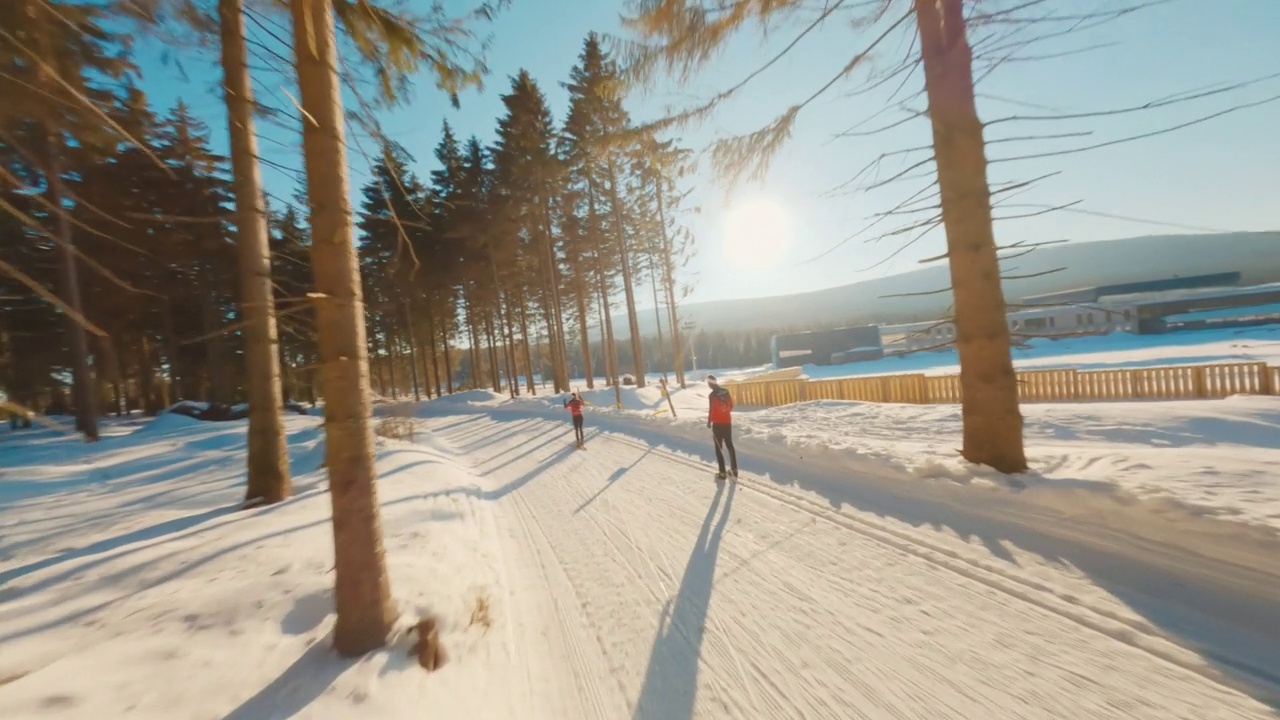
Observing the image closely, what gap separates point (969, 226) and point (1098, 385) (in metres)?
9.49

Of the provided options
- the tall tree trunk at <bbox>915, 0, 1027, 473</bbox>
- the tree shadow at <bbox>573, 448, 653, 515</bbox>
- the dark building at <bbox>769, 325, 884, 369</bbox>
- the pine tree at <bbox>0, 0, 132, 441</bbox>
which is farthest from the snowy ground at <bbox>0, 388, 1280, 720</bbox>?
the dark building at <bbox>769, 325, 884, 369</bbox>

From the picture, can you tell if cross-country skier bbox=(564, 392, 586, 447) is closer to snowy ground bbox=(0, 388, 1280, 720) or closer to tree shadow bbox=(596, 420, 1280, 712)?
snowy ground bbox=(0, 388, 1280, 720)

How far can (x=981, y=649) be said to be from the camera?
305cm

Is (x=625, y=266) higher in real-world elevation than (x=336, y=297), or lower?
higher

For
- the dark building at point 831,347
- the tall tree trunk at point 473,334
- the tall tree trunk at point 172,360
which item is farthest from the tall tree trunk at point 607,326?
the dark building at point 831,347

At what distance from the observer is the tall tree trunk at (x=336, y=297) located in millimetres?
2840

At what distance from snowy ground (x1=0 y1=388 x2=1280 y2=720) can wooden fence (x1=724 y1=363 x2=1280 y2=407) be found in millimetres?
4694

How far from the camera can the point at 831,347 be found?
166 feet

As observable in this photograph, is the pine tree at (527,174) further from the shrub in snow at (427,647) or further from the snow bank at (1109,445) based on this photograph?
the shrub in snow at (427,647)

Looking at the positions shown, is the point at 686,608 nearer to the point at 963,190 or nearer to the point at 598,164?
the point at 963,190

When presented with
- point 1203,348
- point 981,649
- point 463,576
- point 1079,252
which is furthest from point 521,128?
point 1079,252

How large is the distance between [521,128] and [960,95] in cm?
2082

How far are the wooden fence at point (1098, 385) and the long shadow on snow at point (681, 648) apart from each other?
249 inches

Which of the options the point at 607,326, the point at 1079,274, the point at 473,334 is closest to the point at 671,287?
the point at 607,326
